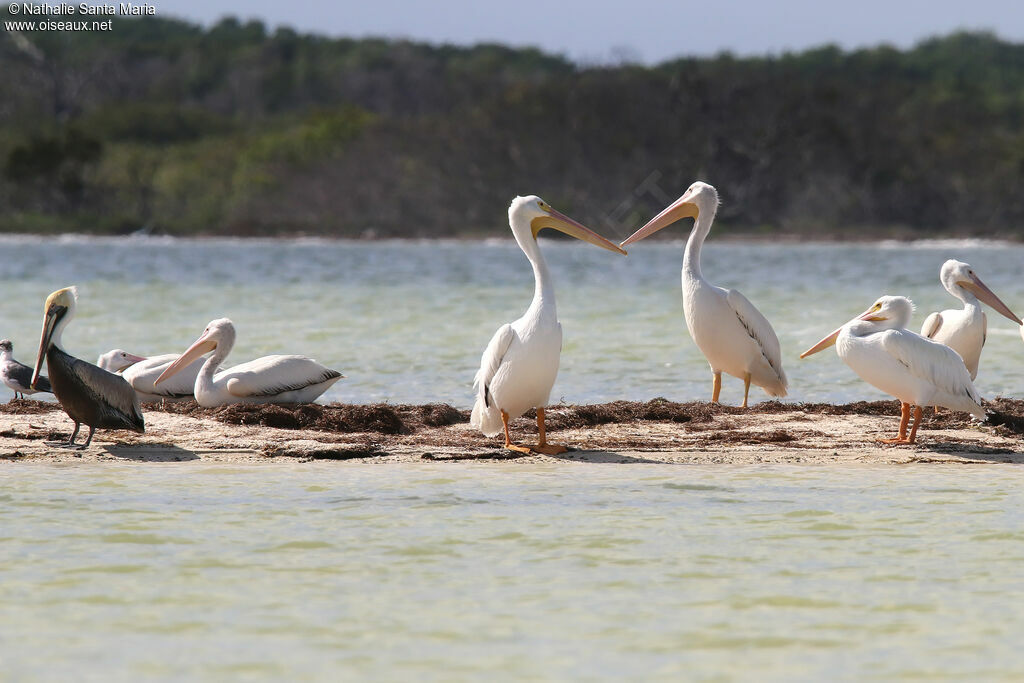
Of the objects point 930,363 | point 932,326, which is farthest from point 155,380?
point 932,326

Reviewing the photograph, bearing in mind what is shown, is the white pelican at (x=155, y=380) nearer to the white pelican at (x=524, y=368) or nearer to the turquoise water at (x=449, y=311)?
the turquoise water at (x=449, y=311)

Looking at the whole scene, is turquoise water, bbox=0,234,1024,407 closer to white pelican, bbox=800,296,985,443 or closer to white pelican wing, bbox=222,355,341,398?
white pelican wing, bbox=222,355,341,398

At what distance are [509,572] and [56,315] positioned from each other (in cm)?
303

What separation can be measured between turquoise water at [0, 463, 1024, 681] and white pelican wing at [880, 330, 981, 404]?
450 mm

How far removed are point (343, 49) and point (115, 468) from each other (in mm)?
88571

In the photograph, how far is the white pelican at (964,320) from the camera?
710 centimetres

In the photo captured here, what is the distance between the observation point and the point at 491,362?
591 cm

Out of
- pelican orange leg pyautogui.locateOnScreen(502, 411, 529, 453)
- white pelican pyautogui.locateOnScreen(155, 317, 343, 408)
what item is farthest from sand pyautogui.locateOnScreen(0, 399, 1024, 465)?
white pelican pyautogui.locateOnScreen(155, 317, 343, 408)

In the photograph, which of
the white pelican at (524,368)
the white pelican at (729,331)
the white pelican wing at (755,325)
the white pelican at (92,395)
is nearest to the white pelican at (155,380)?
the white pelican at (92,395)

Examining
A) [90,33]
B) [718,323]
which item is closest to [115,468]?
[718,323]

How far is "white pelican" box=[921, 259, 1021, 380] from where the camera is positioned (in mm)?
7098

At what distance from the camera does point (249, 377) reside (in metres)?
7.00

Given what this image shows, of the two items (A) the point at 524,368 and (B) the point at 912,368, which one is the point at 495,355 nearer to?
(A) the point at 524,368

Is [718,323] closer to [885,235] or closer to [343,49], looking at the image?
[885,235]
